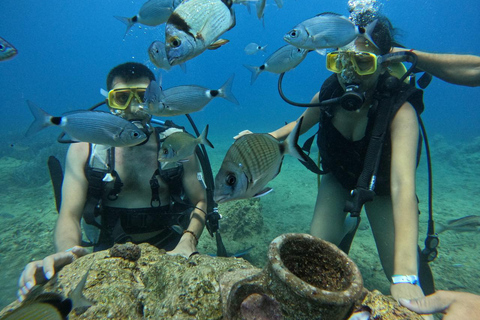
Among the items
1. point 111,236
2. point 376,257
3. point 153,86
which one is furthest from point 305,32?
point 376,257

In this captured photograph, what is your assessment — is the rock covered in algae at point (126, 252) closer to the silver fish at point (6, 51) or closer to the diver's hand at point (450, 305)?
the diver's hand at point (450, 305)

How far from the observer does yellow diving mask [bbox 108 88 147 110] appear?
2916 millimetres

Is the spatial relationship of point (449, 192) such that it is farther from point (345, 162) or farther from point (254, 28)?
point (254, 28)

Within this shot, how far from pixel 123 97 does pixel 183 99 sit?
149cm

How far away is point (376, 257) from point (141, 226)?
564cm

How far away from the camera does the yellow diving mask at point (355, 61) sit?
2658 millimetres

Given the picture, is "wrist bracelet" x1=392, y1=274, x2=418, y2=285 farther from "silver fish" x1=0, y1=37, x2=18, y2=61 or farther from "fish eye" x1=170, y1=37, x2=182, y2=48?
"silver fish" x1=0, y1=37, x2=18, y2=61

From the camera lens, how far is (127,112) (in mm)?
2977

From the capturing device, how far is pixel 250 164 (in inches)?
45.3

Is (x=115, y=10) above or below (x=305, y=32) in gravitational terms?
above

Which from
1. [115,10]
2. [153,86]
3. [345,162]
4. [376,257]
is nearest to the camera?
[153,86]

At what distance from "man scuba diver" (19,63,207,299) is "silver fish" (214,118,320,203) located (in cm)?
200

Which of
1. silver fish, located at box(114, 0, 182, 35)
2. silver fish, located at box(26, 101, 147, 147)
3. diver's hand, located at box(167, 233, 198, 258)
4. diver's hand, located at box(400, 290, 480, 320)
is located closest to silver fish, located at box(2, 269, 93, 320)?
silver fish, located at box(26, 101, 147, 147)

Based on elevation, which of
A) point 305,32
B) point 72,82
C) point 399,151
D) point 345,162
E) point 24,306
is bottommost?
point 24,306
